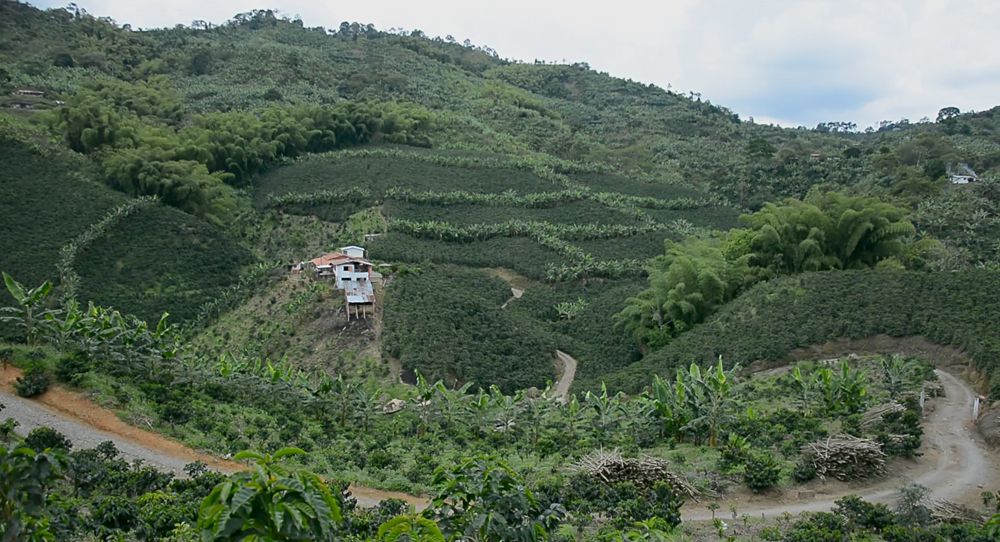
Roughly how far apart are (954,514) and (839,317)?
12.2 metres

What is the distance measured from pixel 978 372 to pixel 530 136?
187 feet

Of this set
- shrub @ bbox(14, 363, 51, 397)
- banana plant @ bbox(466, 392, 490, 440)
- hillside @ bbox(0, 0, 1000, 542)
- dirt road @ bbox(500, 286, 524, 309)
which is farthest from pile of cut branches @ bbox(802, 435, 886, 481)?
dirt road @ bbox(500, 286, 524, 309)

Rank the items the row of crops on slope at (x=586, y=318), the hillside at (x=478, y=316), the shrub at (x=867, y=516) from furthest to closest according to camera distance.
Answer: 1. the row of crops on slope at (x=586, y=318)
2. the hillside at (x=478, y=316)
3. the shrub at (x=867, y=516)

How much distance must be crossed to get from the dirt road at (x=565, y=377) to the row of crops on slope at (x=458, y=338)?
1.50 feet

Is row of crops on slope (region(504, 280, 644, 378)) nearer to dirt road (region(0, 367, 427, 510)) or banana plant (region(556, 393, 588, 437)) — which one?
banana plant (region(556, 393, 588, 437))

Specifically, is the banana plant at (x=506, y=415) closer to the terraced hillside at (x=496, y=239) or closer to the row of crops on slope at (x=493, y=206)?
the terraced hillside at (x=496, y=239)

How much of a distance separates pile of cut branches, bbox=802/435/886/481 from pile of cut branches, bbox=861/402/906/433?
1.60m

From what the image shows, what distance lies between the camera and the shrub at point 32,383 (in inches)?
526

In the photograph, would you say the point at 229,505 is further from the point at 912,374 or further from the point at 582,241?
the point at 582,241

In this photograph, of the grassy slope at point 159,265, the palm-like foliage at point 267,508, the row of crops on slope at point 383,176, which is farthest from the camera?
the row of crops on slope at point 383,176

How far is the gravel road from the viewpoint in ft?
39.7

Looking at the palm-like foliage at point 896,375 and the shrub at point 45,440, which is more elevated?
the palm-like foliage at point 896,375

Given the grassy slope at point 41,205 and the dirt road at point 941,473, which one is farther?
the grassy slope at point 41,205

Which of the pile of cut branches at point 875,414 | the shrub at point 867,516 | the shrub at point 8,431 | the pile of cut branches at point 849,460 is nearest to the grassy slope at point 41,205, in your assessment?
the shrub at point 8,431
